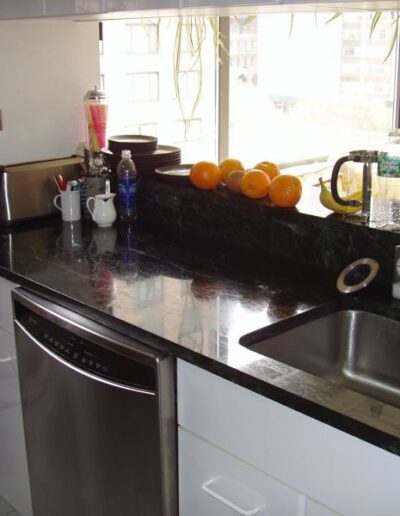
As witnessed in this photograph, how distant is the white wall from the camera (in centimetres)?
247

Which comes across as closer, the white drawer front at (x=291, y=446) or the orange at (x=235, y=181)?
the white drawer front at (x=291, y=446)

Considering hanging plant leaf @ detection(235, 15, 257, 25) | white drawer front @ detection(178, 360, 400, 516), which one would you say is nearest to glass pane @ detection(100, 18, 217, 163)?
hanging plant leaf @ detection(235, 15, 257, 25)

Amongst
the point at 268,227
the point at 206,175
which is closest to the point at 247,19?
the point at 206,175

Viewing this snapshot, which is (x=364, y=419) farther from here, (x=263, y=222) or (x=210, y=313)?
(x=263, y=222)

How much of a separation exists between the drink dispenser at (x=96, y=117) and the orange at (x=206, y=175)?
48cm

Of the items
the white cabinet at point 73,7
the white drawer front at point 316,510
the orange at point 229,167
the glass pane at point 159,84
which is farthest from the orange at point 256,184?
the glass pane at point 159,84

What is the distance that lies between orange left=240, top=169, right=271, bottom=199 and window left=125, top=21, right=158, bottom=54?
1395 mm

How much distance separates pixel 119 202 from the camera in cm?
247

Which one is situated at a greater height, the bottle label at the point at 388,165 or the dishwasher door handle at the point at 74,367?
the bottle label at the point at 388,165

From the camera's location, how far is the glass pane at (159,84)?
3254 millimetres

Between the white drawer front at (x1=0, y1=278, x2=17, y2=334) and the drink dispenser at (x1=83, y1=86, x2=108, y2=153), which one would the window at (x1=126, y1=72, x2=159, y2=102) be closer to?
the drink dispenser at (x1=83, y1=86, x2=108, y2=153)

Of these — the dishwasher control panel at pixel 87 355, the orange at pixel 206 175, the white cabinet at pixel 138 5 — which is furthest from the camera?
the orange at pixel 206 175

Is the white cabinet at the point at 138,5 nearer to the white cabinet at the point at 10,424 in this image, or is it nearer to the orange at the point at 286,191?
the orange at the point at 286,191

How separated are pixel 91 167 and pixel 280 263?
2.64 ft
